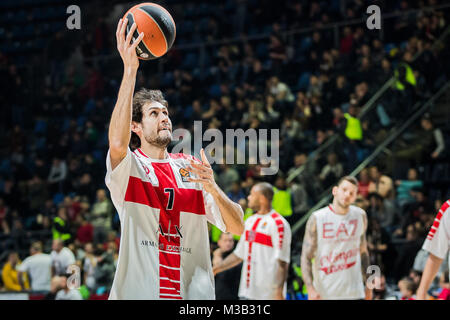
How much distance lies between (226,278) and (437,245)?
369cm

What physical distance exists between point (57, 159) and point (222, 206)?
11.6 meters

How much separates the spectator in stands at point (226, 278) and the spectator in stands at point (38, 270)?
13.2ft

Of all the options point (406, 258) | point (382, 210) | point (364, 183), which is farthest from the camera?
point (364, 183)

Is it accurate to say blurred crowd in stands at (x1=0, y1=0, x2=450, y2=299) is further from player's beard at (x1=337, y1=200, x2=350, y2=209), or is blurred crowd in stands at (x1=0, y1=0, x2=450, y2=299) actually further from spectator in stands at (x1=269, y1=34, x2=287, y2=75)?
player's beard at (x1=337, y1=200, x2=350, y2=209)

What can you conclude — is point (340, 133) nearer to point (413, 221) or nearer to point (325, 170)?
point (325, 170)

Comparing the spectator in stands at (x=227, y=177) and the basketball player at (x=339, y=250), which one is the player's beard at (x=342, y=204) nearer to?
the basketball player at (x=339, y=250)

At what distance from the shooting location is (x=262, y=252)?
26.1 ft

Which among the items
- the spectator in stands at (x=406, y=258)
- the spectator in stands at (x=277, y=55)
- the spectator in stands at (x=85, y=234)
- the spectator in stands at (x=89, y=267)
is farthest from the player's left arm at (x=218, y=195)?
the spectator in stands at (x=277, y=55)

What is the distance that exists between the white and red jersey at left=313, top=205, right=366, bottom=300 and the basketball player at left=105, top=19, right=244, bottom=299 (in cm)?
353

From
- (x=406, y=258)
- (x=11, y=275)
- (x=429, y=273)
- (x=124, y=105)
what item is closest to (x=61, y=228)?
(x=11, y=275)

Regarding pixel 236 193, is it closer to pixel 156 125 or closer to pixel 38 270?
pixel 38 270

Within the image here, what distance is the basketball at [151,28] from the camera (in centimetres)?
447

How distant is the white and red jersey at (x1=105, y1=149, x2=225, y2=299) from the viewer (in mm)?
3881

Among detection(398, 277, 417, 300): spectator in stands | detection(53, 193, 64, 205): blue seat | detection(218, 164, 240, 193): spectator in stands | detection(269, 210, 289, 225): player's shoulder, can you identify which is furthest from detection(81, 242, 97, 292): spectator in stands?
detection(398, 277, 417, 300): spectator in stands
